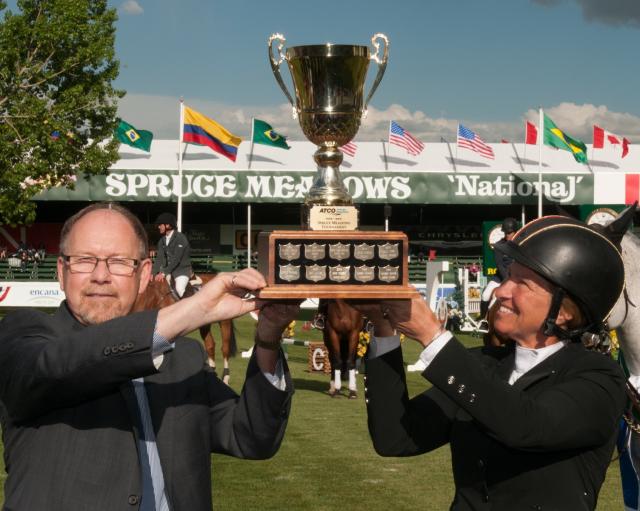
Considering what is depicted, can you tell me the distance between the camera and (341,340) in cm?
1345

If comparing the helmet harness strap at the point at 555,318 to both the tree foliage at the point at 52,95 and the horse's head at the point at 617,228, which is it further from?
the tree foliage at the point at 52,95

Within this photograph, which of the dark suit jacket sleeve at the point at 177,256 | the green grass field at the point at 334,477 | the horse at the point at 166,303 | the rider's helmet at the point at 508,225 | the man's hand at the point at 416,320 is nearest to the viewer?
the man's hand at the point at 416,320

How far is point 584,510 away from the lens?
2832 mm

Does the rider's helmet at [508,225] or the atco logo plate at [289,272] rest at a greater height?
the rider's helmet at [508,225]

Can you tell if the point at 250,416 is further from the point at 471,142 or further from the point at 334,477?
the point at 471,142

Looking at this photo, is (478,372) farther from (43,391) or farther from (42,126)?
(42,126)

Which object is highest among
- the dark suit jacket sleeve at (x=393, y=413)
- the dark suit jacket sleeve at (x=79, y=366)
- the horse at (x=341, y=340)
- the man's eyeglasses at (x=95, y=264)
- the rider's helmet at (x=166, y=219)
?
the rider's helmet at (x=166, y=219)

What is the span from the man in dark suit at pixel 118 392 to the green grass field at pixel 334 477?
4.67 meters

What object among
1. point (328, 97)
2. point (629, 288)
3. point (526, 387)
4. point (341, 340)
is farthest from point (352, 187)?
point (526, 387)

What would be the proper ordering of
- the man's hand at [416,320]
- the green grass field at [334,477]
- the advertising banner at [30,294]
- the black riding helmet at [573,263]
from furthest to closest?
1. the advertising banner at [30,294]
2. the green grass field at [334,477]
3. the black riding helmet at [573,263]
4. the man's hand at [416,320]

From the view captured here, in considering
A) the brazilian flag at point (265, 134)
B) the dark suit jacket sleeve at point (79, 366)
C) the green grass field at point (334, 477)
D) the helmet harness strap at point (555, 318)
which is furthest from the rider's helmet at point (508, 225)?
the brazilian flag at point (265, 134)

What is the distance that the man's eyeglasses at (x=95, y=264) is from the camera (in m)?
2.70

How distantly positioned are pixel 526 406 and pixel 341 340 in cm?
1080

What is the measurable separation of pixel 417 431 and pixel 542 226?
807 mm
